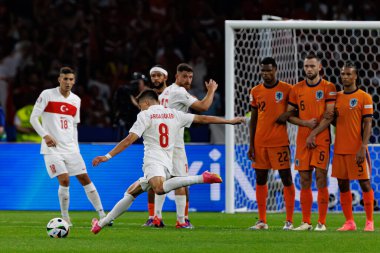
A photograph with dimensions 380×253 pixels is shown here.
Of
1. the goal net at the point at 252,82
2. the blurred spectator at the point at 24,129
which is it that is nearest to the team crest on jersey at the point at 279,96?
the goal net at the point at 252,82

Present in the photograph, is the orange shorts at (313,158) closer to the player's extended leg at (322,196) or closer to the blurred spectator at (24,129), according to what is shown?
the player's extended leg at (322,196)

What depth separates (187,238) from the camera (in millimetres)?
→ 11531

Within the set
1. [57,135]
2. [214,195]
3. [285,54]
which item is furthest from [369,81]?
[57,135]

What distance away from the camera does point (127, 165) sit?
1750 cm

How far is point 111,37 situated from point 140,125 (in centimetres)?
1022

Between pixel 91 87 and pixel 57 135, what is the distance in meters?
7.86

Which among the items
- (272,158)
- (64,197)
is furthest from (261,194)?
(64,197)

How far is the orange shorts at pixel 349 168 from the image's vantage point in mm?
12930

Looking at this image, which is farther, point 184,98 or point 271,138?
point 184,98

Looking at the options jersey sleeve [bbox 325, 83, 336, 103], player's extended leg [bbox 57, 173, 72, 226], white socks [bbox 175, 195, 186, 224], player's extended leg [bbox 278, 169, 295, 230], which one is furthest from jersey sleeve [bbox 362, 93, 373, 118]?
player's extended leg [bbox 57, 173, 72, 226]

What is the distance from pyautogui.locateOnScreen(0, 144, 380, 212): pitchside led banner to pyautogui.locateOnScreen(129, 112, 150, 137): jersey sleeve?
4.93 m

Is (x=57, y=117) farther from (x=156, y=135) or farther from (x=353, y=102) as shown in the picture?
(x=353, y=102)

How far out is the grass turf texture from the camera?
407 inches

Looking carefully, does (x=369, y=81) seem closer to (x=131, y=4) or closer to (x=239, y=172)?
(x=239, y=172)
